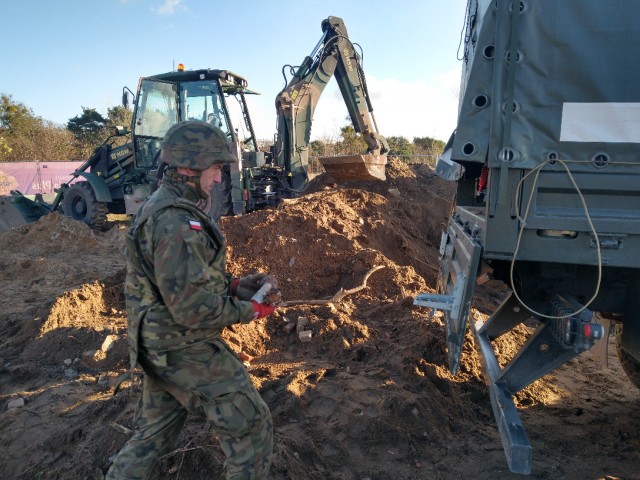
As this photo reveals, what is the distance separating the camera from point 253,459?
2330mm

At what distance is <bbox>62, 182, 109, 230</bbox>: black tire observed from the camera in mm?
12188

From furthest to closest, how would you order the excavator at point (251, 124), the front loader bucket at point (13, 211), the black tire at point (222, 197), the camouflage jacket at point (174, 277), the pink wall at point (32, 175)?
the pink wall at point (32, 175), the front loader bucket at point (13, 211), the excavator at point (251, 124), the black tire at point (222, 197), the camouflage jacket at point (174, 277)

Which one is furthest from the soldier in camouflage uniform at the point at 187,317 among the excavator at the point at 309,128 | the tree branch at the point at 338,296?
the excavator at the point at 309,128

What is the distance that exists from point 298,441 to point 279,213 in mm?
4658

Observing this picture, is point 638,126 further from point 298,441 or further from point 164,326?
point 298,441

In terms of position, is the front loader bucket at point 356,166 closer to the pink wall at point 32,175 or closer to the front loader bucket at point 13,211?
the front loader bucket at point 13,211

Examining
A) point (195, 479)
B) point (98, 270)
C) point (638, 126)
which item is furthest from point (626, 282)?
point (98, 270)

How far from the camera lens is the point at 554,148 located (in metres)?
2.67

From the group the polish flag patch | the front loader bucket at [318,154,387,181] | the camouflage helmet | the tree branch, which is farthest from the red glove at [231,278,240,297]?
the front loader bucket at [318,154,387,181]

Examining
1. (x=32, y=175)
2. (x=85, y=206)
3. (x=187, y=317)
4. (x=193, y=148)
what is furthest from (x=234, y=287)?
(x=32, y=175)

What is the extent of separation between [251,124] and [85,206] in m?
5.12

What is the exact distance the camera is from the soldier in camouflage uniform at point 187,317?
217 centimetres

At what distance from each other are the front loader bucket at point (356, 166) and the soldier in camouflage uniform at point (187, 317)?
756 cm

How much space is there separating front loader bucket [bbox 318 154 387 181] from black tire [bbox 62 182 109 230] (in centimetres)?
605
